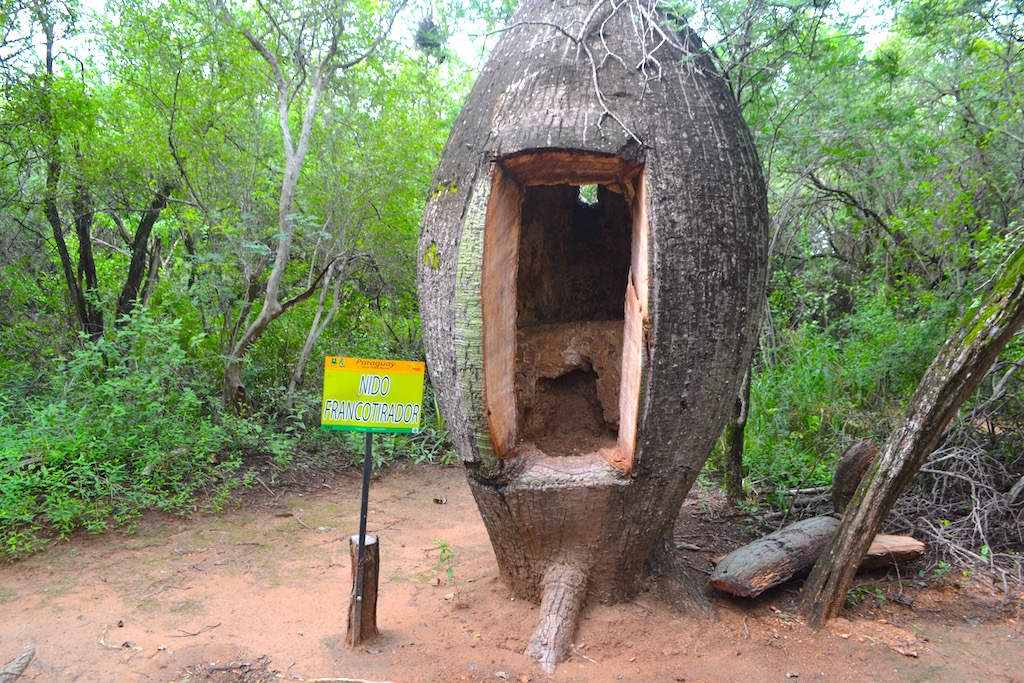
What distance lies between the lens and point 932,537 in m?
4.37

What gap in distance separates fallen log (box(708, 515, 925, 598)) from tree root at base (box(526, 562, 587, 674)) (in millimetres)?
955

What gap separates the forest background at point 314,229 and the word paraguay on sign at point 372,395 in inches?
101

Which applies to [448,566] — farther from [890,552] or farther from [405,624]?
[890,552]

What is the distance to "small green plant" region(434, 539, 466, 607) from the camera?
395 centimetres

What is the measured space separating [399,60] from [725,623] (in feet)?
22.8

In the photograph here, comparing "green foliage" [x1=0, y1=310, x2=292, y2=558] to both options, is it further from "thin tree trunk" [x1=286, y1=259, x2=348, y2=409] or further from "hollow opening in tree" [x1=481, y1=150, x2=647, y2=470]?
"hollow opening in tree" [x1=481, y1=150, x2=647, y2=470]

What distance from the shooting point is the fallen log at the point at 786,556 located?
374cm

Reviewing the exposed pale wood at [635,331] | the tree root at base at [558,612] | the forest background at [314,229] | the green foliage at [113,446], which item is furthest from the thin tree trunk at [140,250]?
the tree root at base at [558,612]

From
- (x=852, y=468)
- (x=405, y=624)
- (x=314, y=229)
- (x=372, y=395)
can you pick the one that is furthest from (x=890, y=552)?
(x=314, y=229)

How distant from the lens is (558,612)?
3.30 m

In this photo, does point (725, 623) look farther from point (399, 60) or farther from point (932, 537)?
point (399, 60)

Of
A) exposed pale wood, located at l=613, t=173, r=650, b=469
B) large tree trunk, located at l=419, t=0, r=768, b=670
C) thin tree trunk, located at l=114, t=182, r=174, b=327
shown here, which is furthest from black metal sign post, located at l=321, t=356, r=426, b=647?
thin tree trunk, located at l=114, t=182, r=174, b=327

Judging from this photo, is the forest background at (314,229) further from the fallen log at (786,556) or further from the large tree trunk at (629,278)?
the large tree trunk at (629,278)

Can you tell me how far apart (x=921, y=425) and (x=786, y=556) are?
1100 millimetres
